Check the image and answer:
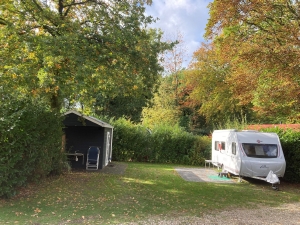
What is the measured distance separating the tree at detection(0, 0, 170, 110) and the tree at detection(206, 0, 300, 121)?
2329 millimetres

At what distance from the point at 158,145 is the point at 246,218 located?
1529 centimetres

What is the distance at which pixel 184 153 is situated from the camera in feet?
72.4

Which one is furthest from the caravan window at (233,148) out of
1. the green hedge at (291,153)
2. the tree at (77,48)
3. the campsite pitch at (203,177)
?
the tree at (77,48)

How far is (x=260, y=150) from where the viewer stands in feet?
40.6

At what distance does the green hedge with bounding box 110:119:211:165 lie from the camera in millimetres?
21344

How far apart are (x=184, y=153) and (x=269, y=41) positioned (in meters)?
13.5

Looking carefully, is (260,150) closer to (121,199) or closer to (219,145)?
(219,145)

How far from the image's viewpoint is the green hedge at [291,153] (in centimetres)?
1263

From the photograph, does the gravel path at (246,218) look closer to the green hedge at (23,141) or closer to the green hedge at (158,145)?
the green hedge at (23,141)

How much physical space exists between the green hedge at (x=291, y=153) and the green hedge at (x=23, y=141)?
10.5 metres

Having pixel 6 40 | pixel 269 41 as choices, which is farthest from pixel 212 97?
pixel 6 40

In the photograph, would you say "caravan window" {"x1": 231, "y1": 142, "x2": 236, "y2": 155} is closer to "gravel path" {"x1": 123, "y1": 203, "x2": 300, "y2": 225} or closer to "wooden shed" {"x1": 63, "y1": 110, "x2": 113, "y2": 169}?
"gravel path" {"x1": 123, "y1": 203, "x2": 300, "y2": 225}

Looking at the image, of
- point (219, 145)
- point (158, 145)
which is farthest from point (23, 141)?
point (158, 145)

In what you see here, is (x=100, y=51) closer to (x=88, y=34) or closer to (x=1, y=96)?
(x=88, y=34)
